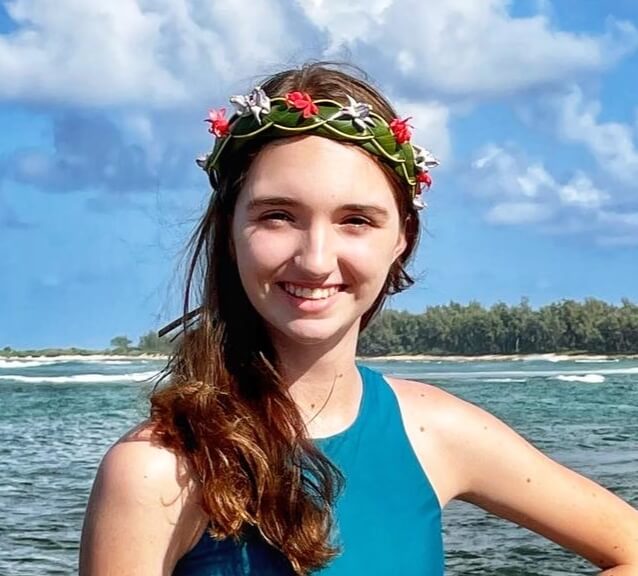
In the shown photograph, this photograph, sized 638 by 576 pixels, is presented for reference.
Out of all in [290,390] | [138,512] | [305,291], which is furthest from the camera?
[290,390]

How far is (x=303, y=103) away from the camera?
218cm

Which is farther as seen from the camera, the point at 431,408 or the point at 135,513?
the point at 431,408

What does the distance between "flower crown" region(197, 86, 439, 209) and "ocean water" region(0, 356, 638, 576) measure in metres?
0.49

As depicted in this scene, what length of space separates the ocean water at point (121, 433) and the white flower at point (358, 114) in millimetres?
612

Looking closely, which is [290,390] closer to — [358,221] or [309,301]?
[309,301]

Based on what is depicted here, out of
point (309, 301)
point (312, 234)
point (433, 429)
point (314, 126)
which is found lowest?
point (433, 429)

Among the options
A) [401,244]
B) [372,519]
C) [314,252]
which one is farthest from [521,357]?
[314,252]

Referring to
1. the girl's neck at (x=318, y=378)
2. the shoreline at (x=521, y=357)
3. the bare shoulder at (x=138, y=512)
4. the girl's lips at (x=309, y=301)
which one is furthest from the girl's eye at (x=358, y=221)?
the shoreline at (x=521, y=357)

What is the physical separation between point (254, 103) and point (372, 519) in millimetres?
709

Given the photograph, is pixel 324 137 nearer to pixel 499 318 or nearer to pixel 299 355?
pixel 299 355

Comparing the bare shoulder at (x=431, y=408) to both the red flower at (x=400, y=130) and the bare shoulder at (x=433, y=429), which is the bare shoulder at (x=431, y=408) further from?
the red flower at (x=400, y=130)

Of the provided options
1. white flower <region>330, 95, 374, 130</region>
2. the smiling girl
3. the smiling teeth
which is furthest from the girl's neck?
white flower <region>330, 95, 374, 130</region>

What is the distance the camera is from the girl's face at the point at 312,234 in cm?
212

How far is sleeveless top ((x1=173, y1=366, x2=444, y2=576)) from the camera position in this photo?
210 cm
